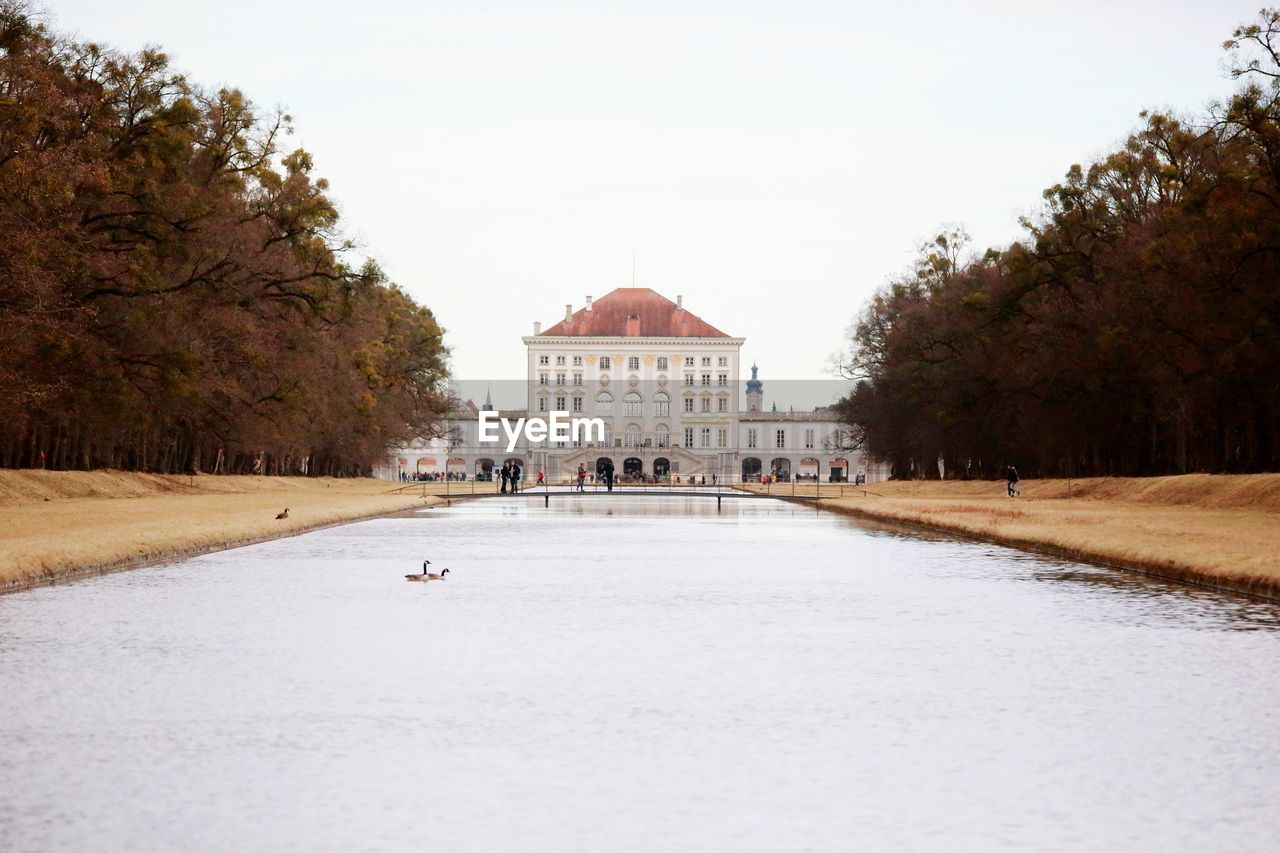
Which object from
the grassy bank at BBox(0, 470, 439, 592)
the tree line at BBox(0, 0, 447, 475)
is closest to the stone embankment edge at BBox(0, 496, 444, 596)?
the grassy bank at BBox(0, 470, 439, 592)

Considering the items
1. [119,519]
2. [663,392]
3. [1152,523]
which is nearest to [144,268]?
[119,519]

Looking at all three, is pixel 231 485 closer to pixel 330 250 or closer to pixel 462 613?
pixel 330 250

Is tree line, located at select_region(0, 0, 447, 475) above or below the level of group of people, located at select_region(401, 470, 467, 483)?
above

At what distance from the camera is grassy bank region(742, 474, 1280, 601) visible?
2048 cm

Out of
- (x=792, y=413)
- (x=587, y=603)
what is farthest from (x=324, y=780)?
(x=792, y=413)

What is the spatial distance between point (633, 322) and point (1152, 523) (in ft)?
417

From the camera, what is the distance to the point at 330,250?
53.0m

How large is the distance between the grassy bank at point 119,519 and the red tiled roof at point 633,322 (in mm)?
96580

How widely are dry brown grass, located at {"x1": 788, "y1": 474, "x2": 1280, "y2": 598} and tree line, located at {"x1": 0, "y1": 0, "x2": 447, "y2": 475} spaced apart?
2077 cm

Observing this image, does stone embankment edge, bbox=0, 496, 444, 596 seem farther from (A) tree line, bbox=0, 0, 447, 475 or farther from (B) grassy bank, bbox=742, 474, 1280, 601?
(B) grassy bank, bbox=742, 474, 1280, 601

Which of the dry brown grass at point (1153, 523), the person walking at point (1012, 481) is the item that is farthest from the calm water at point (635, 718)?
the person walking at point (1012, 481)

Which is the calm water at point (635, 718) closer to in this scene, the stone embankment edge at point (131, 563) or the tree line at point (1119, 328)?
the stone embankment edge at point (131, 563)

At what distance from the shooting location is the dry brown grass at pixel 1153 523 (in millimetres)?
20547

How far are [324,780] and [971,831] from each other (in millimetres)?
3223
